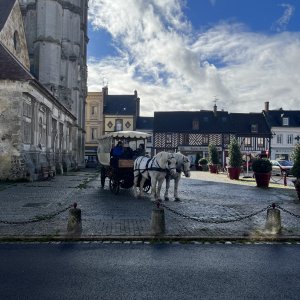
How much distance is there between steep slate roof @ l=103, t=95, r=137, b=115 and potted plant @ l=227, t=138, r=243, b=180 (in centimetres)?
3646

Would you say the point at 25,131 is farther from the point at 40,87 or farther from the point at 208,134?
the point at 208,134

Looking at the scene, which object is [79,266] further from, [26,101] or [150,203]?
[26,101]

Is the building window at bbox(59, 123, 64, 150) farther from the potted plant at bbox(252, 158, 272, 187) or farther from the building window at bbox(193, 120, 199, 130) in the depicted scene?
the building window at bbox(193, 120, 199, 130)

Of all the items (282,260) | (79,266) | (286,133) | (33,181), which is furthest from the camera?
(286,133)

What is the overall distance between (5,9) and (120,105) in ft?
120

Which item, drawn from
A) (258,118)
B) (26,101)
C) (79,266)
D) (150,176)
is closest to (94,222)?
(79,266)

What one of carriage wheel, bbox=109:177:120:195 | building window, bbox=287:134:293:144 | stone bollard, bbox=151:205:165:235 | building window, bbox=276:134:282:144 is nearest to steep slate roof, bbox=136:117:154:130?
building window, bbox=276:134:282:144

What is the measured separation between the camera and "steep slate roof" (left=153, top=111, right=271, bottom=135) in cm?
5766

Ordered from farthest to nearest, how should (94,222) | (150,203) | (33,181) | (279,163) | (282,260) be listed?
(279,163) < (33,181) < (150,203) < (94,222) < (282,260)

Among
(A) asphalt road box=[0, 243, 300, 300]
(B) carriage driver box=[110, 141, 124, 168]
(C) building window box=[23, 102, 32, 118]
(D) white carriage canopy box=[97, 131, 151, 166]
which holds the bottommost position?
(A) asphalt road box=[0, 243, 300, 300]

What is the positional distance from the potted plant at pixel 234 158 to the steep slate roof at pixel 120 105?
36.5 metres

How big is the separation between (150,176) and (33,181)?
9.43m

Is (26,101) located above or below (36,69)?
below

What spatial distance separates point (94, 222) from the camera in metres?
8.86
